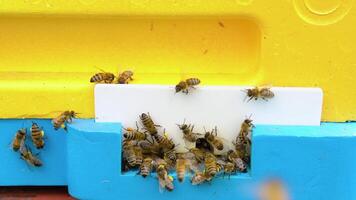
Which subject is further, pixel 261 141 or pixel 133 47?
pixel 133 47

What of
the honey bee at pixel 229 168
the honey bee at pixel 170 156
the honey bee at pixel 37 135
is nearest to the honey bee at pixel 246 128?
the honey bee at pixel 229 168

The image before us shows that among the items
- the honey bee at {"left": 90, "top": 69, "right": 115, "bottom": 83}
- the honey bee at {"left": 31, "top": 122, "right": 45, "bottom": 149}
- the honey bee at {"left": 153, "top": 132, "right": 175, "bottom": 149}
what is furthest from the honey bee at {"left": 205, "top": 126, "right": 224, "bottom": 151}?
the honey bee at {"left": 31, "top": 122, "right": 45, "bottom": 149}

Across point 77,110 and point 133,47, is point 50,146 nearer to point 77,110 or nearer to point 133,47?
point 77,110

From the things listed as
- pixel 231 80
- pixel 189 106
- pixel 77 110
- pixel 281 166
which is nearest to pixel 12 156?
pixel 77 110

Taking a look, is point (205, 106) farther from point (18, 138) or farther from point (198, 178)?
point (18, 138)

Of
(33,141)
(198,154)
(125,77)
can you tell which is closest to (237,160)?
(198,154)

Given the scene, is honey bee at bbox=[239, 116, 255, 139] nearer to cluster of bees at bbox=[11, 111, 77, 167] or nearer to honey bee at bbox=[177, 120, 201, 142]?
honey bee at bbox=[177, 120, 201, 142]
